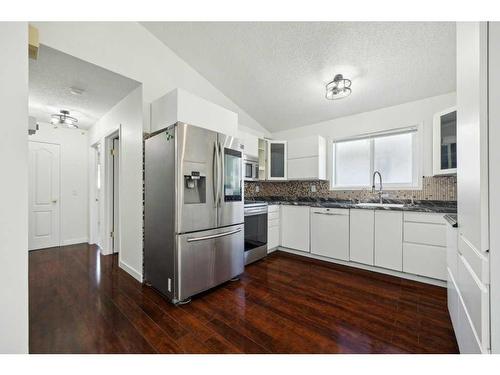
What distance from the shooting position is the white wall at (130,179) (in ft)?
7.94

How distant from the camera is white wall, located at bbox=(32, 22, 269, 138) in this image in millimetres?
1897

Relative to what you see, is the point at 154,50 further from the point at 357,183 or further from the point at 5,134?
the point at 357,183

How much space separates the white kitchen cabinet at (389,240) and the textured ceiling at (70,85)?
10.8ft

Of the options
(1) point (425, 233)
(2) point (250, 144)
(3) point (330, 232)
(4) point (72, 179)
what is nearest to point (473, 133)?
(1) point (425, 233)

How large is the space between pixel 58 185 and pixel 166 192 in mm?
3390

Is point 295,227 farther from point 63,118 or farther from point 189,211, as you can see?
point 63,118

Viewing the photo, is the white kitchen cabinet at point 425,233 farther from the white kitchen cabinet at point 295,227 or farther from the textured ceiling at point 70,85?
the textured ceiling at point 70,85

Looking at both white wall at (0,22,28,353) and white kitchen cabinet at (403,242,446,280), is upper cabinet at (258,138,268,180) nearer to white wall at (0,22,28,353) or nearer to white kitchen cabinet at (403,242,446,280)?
white kitchen cabinet at (403,242,446,280)

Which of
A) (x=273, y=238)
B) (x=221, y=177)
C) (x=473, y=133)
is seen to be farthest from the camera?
(x=273, y=238)

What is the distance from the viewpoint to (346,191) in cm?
340

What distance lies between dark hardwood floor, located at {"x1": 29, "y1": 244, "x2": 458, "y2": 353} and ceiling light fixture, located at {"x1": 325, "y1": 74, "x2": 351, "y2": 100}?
2.24 meters

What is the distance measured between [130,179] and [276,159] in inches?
92.3

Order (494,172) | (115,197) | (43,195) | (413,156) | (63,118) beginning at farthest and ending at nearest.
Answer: (43,195), (115,197), (63,118), (413,156), (494,172)

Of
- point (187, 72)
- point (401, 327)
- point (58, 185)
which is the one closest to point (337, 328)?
point (401, 327)
